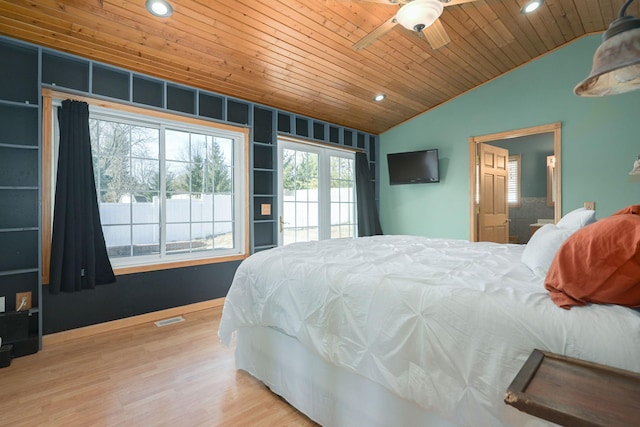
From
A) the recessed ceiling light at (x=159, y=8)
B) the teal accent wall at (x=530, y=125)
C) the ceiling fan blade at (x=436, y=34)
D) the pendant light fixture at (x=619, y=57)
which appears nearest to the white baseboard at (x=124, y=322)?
the recessed ceiling light at (x=159, y=8)

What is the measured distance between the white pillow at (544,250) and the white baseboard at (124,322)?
3.28 metres

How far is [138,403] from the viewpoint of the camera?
190 cm

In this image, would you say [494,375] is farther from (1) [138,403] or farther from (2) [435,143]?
(2) [435,143]

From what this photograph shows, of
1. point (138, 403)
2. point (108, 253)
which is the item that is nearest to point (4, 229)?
point (108, 253)

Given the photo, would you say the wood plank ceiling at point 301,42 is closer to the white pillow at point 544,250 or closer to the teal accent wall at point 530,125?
the teal accent wall at point 530,125

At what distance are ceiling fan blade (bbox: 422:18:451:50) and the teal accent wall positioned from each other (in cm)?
226

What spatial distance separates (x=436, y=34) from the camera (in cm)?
253

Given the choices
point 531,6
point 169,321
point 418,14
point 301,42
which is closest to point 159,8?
point 301,42

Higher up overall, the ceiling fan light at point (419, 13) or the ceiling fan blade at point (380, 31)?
the ceiling fan blade at point (380, 31)

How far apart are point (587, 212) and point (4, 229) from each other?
4.09 metres

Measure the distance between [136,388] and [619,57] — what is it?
2993 millimetres

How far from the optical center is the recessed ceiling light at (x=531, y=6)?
291 centimetres

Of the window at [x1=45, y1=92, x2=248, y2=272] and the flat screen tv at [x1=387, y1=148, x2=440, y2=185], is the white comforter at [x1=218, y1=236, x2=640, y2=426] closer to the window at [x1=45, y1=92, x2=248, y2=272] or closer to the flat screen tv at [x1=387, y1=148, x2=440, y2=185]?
the window at [x1=45, y1=92, x2=248, y2=272]

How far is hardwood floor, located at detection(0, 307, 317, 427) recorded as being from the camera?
1.77 meters
